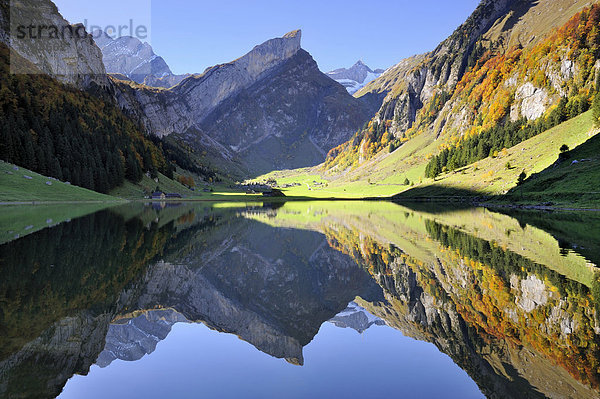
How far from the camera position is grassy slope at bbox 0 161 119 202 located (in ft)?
224

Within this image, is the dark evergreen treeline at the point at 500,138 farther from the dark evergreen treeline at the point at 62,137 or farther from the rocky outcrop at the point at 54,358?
the rocky outcrop at the point at 54,358

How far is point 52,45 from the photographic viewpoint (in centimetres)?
15325

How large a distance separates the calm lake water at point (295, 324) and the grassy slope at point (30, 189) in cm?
5544

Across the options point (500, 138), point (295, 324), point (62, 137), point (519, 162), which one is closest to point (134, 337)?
point (295, 324)

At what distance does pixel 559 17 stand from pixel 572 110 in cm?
11298

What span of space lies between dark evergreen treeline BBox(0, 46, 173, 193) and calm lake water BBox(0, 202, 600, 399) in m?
78.5

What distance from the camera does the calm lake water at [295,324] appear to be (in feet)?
28.4

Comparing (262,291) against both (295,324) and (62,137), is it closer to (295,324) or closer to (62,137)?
(295,324)

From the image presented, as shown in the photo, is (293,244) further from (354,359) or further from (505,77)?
(505,77)

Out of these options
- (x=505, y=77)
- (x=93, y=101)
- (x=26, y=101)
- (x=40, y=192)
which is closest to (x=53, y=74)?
(x=93, y=101)

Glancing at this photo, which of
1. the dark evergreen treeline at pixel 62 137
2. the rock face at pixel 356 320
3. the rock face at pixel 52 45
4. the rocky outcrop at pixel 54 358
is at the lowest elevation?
the rock face at pixel 356 320

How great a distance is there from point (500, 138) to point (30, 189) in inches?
6156

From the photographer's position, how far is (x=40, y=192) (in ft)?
248

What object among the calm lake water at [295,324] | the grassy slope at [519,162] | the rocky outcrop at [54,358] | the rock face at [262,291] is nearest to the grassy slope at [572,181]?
the grassy slope at [519,162]
